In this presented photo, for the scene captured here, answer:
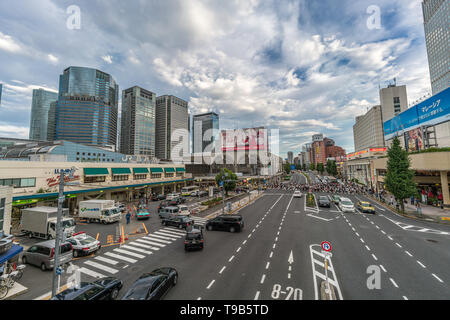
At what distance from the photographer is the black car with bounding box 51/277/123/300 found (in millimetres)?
8088

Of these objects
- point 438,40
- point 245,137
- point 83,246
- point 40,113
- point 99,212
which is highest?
point 438,40

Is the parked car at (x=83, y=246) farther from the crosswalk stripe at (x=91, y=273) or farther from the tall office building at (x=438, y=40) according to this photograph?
the tall office building at (x=438, y=40)

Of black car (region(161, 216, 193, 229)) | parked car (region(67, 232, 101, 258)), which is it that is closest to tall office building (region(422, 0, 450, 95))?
black car (region(161, 216, 193, 229))

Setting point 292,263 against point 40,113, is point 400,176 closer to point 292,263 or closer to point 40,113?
point 292,263

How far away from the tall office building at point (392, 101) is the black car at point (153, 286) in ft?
427

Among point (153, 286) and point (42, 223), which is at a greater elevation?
point (42, 223)

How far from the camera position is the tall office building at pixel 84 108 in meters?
134

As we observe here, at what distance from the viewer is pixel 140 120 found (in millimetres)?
158750

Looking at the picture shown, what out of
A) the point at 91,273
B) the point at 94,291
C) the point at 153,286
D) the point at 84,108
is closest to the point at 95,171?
the point at 91,273

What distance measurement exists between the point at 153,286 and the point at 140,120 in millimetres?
169754

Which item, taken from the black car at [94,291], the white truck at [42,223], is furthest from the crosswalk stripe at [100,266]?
the white truck at [42,223]

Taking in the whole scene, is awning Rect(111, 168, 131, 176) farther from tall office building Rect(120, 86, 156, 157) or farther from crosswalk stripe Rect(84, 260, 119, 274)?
tall office building Rect(120, 86, 156, 157)
